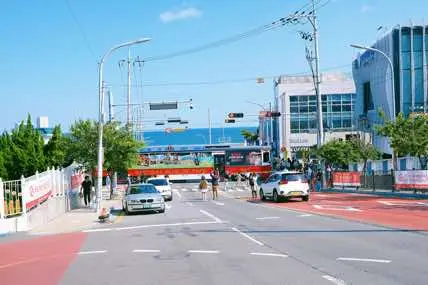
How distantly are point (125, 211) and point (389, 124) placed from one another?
52.7 feet

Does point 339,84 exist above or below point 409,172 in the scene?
above

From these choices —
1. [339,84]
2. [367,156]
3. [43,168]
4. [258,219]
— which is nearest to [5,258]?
[258,219]

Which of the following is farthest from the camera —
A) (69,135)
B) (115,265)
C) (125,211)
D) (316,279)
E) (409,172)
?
(69,135)

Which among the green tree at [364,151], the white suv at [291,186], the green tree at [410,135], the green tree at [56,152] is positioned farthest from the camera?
the green tree at [364,151]

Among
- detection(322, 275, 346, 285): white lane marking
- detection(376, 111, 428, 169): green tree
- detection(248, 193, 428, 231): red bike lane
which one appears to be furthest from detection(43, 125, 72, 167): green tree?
detection(322, 275, 346, 285): white lane marking

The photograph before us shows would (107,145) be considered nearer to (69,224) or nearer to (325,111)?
(69,224)

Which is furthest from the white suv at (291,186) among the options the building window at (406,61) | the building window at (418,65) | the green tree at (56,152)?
the building window at (418,65)

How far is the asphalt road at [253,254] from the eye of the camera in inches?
411

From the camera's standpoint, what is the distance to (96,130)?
35000mm

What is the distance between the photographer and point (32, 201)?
2286 centimetres

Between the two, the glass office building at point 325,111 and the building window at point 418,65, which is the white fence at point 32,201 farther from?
the glass office building at point 325,111

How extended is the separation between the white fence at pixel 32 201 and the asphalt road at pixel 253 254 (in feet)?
8.28

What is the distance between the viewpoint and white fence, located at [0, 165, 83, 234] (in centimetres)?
2086

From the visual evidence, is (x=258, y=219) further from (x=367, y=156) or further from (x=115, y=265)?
(x=367, y=156)
